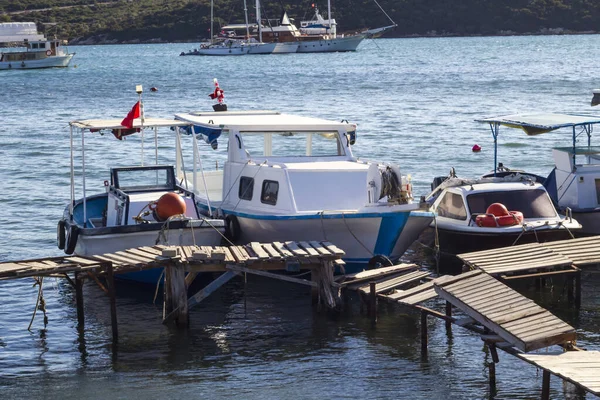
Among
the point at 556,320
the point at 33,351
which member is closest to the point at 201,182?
the point at 33,351

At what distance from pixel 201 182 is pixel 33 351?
26.4ft

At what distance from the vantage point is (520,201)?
23047 millimetres

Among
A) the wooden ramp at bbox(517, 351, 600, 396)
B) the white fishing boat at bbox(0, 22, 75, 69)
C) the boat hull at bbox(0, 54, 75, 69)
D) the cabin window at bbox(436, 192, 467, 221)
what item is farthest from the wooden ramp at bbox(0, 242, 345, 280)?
the white fishing boat at bbox(0, 22, 75, 69)

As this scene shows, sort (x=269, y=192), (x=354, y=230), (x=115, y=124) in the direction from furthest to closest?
(x=115, y=124), (x=269, y=192), (x=354, y=230)

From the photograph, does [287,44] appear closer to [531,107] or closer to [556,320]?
[531,107]

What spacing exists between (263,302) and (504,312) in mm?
6730

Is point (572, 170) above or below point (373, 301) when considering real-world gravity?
above

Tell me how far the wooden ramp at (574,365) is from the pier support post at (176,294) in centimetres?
688

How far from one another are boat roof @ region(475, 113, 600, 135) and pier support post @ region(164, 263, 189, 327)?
9990mm

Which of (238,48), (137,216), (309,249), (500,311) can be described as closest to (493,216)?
(309,249)

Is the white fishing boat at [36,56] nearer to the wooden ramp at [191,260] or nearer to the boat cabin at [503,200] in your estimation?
the boat cabin at [503,200]

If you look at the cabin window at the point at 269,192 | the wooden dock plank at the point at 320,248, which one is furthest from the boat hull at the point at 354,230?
the wooden dock plank at the point at 320,248

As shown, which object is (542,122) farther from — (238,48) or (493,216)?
(238,48)

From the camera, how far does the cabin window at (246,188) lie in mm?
22844
